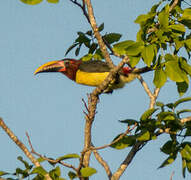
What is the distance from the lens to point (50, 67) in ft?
27.3

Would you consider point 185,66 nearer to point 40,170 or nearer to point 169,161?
point 169,161

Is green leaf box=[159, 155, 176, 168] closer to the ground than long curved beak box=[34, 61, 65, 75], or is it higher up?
closer to the ground

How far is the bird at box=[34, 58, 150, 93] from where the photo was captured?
294 inches

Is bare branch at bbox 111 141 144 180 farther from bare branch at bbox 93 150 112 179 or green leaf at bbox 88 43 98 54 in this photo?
green leaf at bbox 88 43 98 54

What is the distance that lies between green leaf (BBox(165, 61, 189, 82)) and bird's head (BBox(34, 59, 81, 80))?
432cm

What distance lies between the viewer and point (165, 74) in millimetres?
4031

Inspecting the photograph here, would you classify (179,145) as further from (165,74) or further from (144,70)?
(144,70)

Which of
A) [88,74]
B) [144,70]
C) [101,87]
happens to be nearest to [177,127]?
[101,87]

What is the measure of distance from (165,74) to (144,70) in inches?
115

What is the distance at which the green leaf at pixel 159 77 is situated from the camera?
3.99m

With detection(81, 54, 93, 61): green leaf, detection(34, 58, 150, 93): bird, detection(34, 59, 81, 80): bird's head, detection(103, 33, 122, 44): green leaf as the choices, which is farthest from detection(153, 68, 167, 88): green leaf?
detection(34, 59, 81, 80): bird's head

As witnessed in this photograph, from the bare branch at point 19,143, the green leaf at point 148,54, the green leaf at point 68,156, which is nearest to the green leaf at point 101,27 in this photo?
the green leaf at point 148,54

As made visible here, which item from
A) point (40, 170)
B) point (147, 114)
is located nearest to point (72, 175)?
point (40, 170)

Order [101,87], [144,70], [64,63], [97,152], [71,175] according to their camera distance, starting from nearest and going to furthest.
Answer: [71,175] < [101,87] < [97,152] < [144,70] < [64,63]
